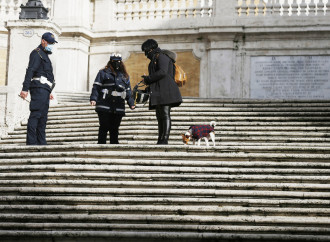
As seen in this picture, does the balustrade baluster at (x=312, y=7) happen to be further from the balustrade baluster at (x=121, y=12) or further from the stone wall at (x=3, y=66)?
the stone wall at (x=3, y=66)

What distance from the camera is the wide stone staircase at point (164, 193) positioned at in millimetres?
6645

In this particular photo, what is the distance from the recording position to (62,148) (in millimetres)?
8391

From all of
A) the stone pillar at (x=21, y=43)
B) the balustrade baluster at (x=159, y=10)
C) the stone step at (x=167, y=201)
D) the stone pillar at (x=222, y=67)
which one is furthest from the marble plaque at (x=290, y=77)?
the stone step at (x=167, y=201)

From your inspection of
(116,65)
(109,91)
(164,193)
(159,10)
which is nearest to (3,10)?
(159,10)

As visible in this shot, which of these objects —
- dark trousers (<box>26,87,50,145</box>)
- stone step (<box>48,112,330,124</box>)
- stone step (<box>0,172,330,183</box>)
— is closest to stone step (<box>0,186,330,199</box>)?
stone step (<box>0,172,330,183</box>)

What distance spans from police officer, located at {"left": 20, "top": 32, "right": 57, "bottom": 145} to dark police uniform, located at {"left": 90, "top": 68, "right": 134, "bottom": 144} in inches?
29.6

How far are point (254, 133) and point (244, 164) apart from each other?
2.65 meters

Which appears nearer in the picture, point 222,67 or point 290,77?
point 290,77

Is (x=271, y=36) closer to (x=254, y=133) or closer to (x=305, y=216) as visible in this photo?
(x=254, y=133)

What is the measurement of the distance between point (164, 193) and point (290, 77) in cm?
1050

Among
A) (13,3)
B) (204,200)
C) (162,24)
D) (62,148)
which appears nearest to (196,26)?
(162,24)

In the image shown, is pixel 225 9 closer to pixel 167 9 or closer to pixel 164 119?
pixel 167 9

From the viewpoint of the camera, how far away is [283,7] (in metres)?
17.4

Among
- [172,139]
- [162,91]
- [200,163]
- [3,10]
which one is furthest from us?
[3,10]
